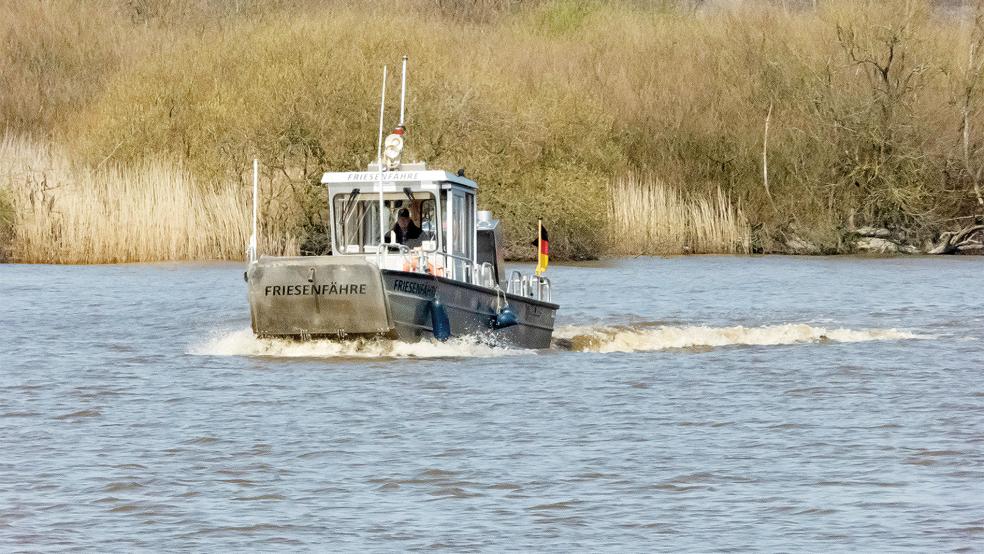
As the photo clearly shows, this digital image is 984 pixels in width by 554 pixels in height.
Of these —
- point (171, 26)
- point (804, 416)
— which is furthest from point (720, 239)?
point (804, 416)

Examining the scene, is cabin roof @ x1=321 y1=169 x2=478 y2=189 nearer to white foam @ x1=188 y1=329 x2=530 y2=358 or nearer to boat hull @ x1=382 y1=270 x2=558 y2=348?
boat hull @ x1=382 y1=270 x2=558 y2=348

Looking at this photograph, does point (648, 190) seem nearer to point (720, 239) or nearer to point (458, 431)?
point (720, 239)


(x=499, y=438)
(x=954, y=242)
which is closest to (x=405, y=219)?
(x=499, y=438)

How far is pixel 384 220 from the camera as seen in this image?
21641 millimetres

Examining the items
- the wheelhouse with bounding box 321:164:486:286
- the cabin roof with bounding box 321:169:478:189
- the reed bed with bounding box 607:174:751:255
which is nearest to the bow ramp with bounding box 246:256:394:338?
the wheelhouse with bounding box 321:164:486:286

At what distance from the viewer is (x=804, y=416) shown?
16.4 m

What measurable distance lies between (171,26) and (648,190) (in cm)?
2567

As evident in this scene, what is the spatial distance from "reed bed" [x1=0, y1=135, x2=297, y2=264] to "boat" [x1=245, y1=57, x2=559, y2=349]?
16.5 m

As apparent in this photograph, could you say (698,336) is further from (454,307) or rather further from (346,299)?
(346,299)

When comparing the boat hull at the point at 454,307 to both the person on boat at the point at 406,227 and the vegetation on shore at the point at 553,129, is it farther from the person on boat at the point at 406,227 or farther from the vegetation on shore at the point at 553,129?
the vegetation on shore at the point at 553,129

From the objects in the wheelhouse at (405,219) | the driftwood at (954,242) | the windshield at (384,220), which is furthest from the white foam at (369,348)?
the driftwood at (954,242)

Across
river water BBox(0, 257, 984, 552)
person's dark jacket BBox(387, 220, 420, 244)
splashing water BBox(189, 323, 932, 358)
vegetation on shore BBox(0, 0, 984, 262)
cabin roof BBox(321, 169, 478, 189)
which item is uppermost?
vegetation on shore BBox(0, 0, 984, 262)

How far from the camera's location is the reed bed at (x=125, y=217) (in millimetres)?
39344

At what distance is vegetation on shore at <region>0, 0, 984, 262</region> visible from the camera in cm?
4097
